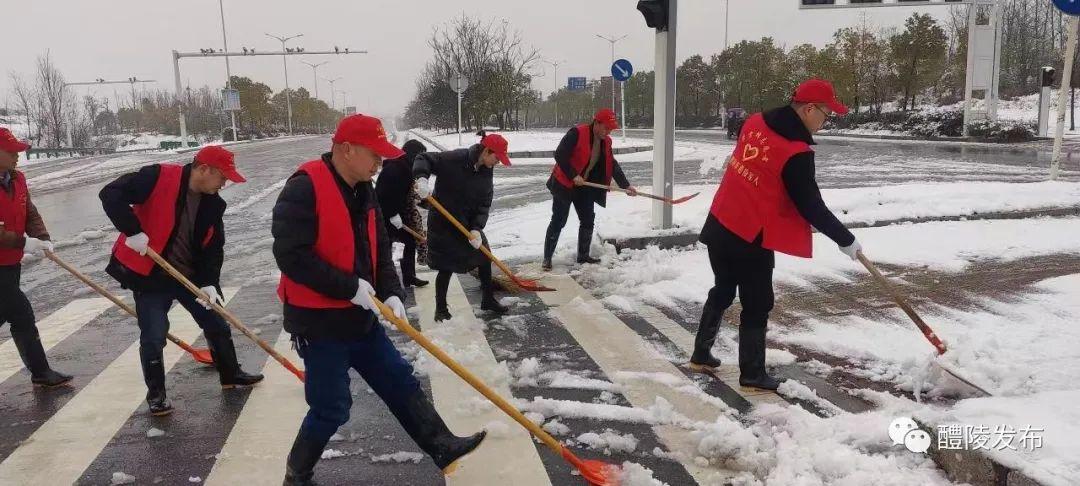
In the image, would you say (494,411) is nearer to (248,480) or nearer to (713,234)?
(248,480)

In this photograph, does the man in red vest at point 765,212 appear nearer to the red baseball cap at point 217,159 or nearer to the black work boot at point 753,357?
the black work boot at point 753,357

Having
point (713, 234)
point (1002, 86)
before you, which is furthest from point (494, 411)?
point (1002, 86)

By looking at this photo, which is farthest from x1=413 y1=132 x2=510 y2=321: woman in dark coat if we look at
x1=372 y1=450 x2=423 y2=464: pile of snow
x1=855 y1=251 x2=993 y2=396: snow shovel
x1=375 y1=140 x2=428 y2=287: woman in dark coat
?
x1=855 y1=251 x2=993 y2=396: snow shovel

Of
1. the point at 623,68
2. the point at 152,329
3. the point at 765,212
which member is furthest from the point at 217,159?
the point at 623,68

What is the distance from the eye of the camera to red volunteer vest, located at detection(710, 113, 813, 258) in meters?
3.62

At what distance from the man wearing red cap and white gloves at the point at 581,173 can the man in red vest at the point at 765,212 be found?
2946 mm

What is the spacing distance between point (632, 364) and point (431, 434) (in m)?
1.73

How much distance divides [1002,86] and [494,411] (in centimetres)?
4690

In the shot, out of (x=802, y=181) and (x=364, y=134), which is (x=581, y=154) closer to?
(x=802, y=181)

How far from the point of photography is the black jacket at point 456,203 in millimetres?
5371

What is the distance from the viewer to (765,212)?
3.66 meters

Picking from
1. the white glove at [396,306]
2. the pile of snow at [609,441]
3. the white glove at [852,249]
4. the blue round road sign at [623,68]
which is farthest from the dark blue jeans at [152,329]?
the blue round road sign at [623,68]

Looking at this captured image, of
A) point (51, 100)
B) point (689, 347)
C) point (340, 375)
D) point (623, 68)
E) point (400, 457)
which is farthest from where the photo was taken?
point (51, 100)

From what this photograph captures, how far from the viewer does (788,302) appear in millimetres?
5477
